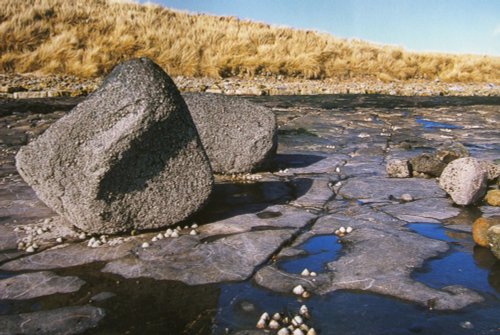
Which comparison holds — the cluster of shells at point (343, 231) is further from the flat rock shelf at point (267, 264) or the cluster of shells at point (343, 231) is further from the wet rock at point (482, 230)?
the wet rock at point (482, 230)

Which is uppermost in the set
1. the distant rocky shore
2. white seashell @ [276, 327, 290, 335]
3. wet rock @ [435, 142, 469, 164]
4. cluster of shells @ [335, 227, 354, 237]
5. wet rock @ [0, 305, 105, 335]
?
the distant rocky shore

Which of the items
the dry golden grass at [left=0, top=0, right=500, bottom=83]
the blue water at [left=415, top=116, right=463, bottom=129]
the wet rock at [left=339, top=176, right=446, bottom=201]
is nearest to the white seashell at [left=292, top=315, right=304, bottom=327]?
the wet rock at [left=339, top=176, right=446, bottom=201]

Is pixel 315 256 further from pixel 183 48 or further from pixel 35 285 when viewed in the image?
pixel 183 48

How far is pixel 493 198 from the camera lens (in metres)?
4.40

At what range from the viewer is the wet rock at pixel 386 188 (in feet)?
15.7

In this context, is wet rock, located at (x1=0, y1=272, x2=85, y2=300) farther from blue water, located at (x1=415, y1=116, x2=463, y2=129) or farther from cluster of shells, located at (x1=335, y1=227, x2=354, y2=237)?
blue water, located at (x1=415, y1=116, x2=463, y2=129)

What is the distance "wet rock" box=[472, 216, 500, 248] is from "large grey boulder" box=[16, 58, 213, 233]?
2.14 metres

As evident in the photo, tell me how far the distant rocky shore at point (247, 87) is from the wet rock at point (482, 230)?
13.3 m

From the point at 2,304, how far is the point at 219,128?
130 inches

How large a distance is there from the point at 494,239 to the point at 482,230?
26cm

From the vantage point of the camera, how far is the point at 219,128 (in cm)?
560

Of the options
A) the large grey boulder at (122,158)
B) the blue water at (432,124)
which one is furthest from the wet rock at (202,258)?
the blue water at (432,124)

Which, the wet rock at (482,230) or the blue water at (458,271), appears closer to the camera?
the blue water at (458,271)

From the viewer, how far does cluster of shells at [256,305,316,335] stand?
237cm
